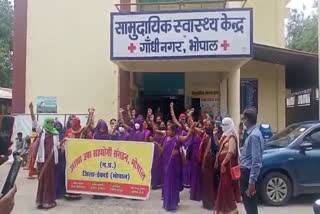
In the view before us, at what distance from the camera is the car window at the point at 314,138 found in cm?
979

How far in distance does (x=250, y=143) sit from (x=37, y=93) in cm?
1112

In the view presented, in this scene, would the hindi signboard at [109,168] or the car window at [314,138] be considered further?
the car window at [314,138]

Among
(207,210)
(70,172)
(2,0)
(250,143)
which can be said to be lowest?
(207,210)

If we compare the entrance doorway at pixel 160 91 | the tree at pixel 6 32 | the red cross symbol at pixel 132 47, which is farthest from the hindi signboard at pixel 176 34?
the tree at pixel 6 32

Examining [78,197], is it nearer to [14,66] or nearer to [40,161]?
[40,161]

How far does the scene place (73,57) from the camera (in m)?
16.5

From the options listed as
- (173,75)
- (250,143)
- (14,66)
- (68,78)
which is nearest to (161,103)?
(173,75)

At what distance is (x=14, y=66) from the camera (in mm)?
16641

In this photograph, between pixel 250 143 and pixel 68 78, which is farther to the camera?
pixel 68 78

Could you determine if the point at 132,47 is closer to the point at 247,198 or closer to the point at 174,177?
the point at 174,177

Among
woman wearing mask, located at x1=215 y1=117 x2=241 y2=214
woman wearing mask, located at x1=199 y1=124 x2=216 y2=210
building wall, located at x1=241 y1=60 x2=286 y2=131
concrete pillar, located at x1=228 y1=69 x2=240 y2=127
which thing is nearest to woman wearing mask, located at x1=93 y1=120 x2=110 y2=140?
woman wearing mask, located at x1=199 y1=124 x2=216 y2=210

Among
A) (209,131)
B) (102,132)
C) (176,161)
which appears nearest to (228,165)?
(209,131)

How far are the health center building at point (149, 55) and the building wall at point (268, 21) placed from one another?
0.04m

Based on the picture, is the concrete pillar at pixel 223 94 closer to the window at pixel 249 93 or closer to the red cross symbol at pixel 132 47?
the window at pixel 249 93
